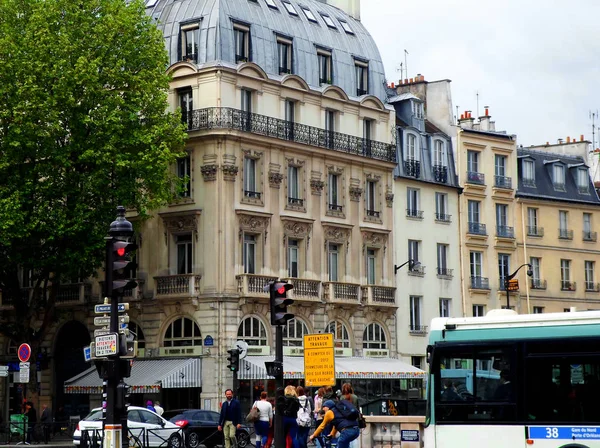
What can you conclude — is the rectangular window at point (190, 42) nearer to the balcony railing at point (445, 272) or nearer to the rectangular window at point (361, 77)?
the rectangular window at point (361, 77)

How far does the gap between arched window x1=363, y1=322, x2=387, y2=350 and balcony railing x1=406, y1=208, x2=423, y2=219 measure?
5.32 m

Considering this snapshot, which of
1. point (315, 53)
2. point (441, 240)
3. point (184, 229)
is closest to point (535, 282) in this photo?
point (441, 240)

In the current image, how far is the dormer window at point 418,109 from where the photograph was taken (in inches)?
2173

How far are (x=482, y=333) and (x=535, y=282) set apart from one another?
A: 125 ft

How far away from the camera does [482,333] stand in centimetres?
2006

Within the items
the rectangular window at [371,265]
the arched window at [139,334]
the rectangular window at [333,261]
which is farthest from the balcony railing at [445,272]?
the arched window at [139,334]

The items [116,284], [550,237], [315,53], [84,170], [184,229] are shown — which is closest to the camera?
[116,284]

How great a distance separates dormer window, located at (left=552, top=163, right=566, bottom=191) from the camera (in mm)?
59875

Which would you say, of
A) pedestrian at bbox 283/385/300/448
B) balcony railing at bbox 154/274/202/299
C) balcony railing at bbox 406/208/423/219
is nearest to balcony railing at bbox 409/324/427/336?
balcony railing at bbox 406/208/423/219

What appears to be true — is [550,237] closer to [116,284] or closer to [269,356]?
[269,356]

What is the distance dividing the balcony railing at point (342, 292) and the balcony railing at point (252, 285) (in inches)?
128

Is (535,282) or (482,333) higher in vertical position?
(535,282)

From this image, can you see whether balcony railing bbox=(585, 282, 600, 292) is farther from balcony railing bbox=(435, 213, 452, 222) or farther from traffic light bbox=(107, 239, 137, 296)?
traffic light bbox=(107, 239, 137, 296)

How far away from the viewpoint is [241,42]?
4612cm
